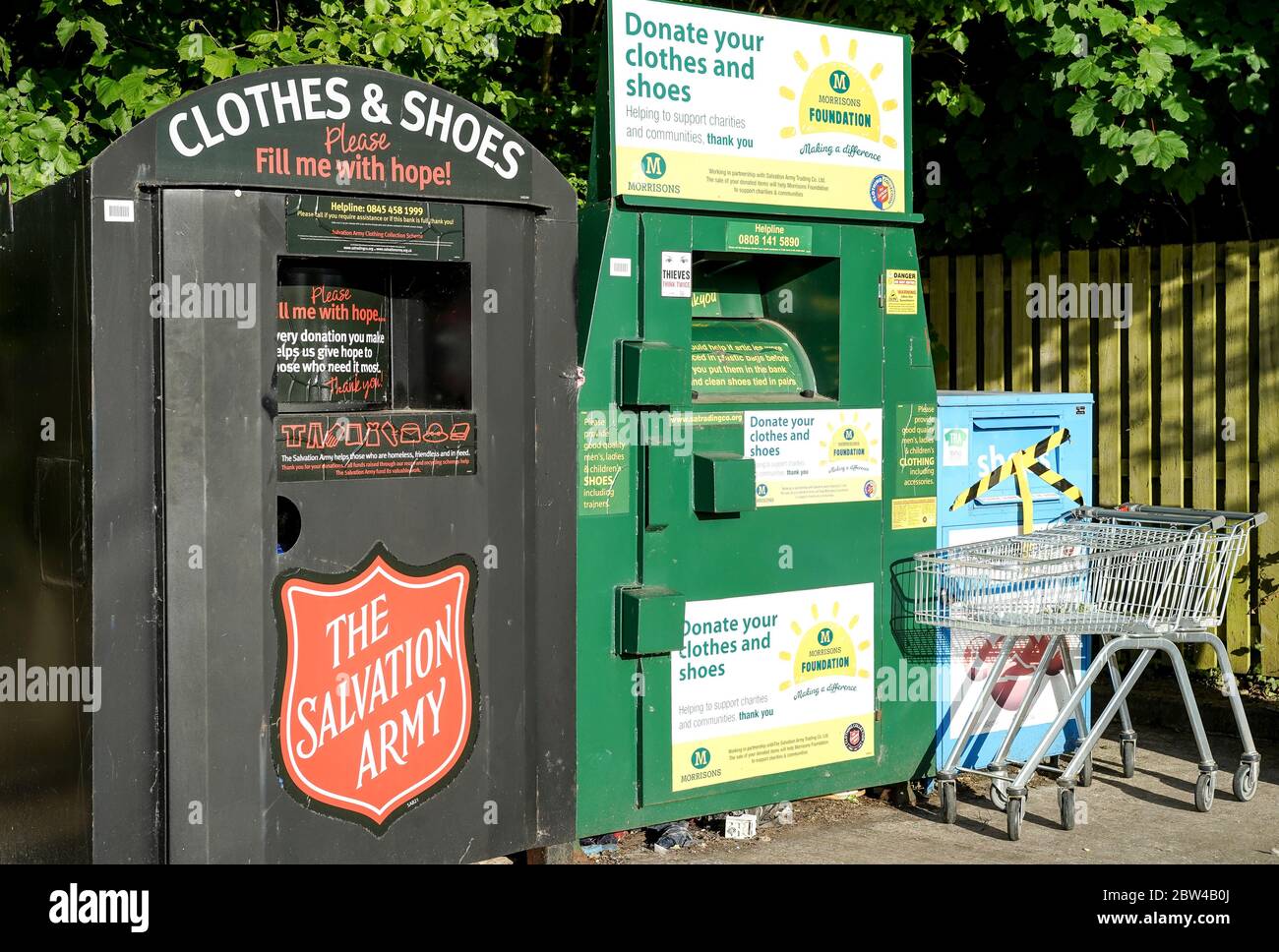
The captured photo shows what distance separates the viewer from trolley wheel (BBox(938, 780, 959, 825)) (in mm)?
5500

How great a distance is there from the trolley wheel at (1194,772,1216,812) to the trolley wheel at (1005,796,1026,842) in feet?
2.65

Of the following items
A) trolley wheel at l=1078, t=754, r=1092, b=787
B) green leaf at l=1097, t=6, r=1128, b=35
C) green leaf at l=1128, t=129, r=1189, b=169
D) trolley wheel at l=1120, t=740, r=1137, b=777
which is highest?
green leaf at l=1097, t=6, r=1128, b=35

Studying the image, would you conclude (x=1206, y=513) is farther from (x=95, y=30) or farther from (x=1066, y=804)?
(x=95, y=30)

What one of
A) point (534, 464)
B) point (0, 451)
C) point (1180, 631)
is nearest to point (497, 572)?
point (534, 464)

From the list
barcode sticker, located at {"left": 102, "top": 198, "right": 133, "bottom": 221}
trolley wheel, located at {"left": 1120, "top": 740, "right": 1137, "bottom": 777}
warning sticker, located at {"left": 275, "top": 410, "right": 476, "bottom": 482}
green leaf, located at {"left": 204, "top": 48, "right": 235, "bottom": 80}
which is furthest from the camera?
trolley wheel, located at {"left": 1120, "top": 740, "right": 1137, "bottom": 777}

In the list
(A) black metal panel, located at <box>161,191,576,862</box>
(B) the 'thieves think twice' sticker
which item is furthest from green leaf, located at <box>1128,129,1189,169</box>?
(A) black metal panel, located at <box>161,191,576,862</box>

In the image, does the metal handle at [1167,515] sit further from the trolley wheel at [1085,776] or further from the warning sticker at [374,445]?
the warning sticker at [374,445]

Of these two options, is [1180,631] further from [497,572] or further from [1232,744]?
[497,572]

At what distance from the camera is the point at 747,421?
5.25 meters

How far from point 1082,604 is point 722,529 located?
147 cm

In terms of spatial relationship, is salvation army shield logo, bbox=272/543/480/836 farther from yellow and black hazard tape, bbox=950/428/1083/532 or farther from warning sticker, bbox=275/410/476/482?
yellow and black hazard tape, bbox=950/428/1083/532

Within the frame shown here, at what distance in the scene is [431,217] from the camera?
423 centimetres

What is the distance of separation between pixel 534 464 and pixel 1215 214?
600 cm

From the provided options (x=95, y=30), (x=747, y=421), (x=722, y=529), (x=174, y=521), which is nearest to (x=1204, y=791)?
(x=722, y=529)
